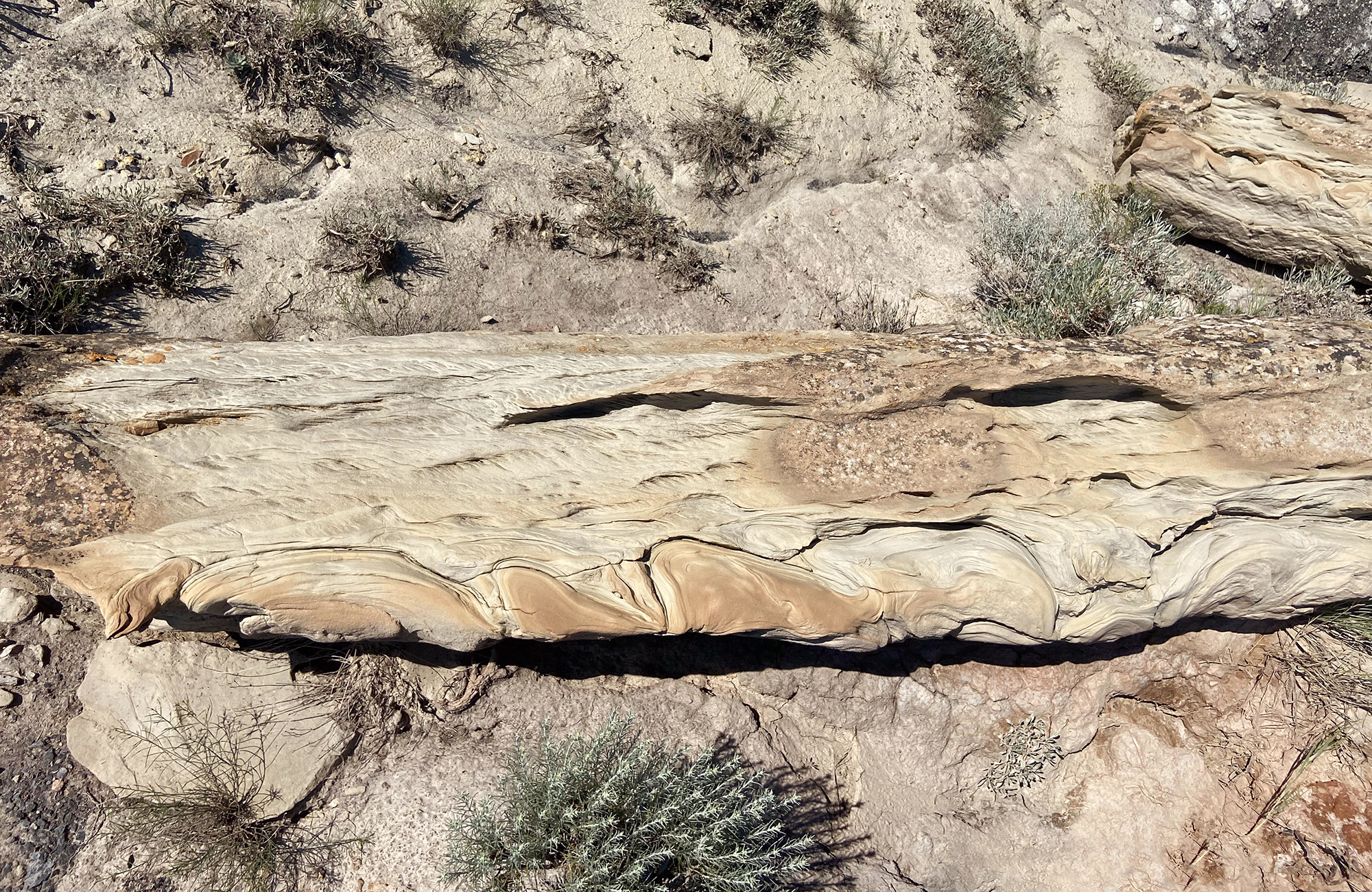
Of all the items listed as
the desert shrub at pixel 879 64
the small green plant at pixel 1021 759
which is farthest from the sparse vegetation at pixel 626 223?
the small green plant at pixel 1021 759

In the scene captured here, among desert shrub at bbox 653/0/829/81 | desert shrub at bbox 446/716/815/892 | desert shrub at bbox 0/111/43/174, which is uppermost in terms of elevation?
desert shrub at bbox 653/0/829/81

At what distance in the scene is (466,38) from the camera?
5.09m

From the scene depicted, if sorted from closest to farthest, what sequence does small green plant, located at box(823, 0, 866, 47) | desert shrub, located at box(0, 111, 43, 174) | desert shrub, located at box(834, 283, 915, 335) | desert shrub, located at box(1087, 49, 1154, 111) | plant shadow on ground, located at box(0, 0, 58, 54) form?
desert shrub, located at box(0, 111, 43, 174)
plant shadow on ground, located at box(0, 0, 58, 54)
desert shrub, located at box(834, 283, 915, 335)
small green plant, located at box(823, 0, 866, 47)
desert shrub, located at box(1087, 49, 1154, 111)

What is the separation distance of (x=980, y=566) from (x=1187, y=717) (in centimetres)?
193

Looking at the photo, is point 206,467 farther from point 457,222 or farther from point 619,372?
point 457,222

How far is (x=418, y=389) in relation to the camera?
10.9ft

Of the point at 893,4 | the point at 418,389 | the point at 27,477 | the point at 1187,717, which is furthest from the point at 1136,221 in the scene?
the point at 27,477

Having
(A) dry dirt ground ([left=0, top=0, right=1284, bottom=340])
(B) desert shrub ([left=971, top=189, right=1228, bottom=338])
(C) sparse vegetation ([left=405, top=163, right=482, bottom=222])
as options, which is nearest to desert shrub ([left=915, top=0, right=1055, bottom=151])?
(A) dry dirt ground ([left=0, top=0, right=1284, bottom=340])

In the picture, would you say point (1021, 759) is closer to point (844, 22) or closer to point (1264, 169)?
point (1264, 169)

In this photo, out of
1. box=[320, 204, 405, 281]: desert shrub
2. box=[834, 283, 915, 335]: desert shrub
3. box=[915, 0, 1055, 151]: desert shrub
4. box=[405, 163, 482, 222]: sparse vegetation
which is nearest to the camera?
box=[320, 204, 405, 281]: desert shrub

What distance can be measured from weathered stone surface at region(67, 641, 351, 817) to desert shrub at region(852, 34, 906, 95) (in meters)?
5.77

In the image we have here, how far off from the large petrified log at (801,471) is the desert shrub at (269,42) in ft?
7.03

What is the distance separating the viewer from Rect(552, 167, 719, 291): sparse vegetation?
16.3 feet

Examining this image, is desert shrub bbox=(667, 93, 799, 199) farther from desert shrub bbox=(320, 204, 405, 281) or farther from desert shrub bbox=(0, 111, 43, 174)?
desert shrub bbox=(0, 111, 43, 174)
